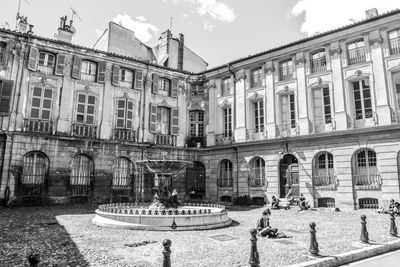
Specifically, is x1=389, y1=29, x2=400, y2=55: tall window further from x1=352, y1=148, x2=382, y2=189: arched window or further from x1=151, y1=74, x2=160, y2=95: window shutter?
x1=151, y1=74, x2=160, y2=95: window shutter

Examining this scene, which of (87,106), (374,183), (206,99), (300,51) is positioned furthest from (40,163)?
(374,183)

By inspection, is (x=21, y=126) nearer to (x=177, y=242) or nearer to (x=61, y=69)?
(x=61, y=69)

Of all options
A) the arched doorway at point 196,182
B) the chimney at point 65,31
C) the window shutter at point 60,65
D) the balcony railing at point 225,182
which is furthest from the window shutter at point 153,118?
the chimney at point 65,31

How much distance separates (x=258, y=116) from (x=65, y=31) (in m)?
15.3

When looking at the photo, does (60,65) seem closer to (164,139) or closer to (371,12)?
(164,139)

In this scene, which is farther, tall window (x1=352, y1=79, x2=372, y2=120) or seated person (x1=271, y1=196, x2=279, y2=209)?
seated person (x1=271, y1=196, x2=279, y2=209)

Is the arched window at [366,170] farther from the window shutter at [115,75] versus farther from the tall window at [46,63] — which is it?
the tall window at [46,63]

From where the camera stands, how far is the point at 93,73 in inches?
821

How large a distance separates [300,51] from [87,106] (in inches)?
562

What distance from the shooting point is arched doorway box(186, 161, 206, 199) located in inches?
922

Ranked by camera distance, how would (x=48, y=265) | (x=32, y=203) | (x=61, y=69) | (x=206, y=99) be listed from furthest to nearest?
(x=206, y=99), (x=61, y=69), (x=32, y=203), (x=48, y=265)

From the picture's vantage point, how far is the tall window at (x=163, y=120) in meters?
23.1

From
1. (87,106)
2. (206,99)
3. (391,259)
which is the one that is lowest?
(391,259)

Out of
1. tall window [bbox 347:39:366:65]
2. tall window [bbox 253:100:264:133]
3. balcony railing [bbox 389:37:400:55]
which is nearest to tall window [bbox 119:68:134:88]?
tall window [bbox 253:100:264:133]
